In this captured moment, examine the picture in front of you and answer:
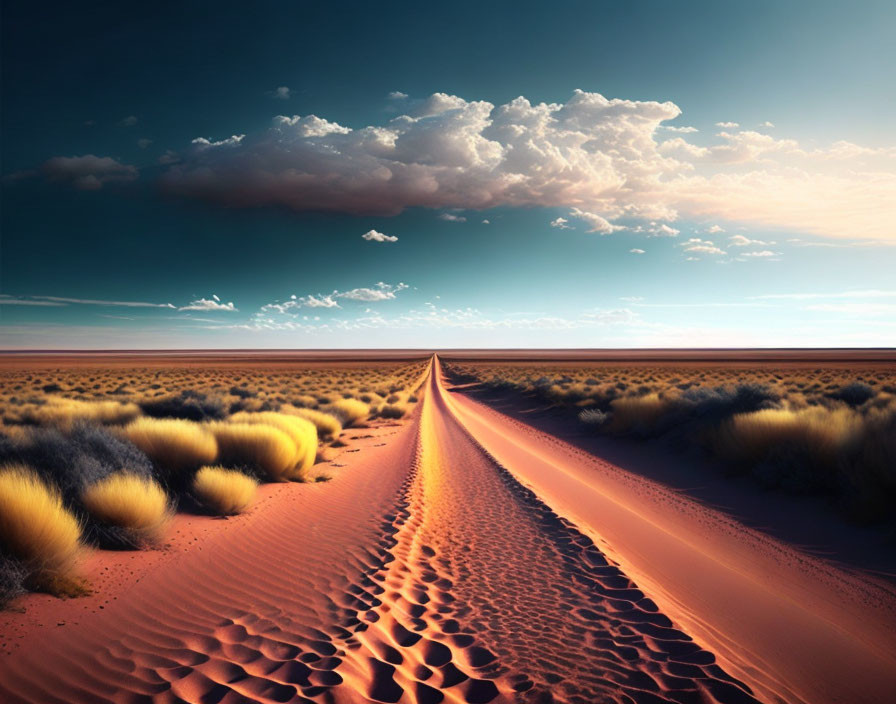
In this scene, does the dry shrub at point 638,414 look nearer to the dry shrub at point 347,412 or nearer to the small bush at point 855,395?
the small bush at point 855,395

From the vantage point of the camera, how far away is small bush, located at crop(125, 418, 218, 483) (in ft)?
26.4

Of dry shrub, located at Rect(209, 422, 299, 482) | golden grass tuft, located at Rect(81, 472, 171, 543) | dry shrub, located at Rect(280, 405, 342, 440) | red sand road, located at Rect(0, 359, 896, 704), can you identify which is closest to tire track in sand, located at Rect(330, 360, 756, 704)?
red sand road, located at Rect(0, 359, 896, 704)

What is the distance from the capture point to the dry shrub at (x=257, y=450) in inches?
364

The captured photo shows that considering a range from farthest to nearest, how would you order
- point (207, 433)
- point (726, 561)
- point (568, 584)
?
point (207, 433) < point (726, 561) < point (568, 584)

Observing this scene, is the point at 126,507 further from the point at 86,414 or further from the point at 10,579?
the point at 86,414

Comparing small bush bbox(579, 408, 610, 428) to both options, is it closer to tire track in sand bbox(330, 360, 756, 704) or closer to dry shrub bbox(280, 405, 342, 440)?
dry shrub bbox(280, 405, 342, 440)

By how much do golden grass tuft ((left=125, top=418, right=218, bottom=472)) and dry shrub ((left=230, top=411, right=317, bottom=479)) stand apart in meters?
1.93

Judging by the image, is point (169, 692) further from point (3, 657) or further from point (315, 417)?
point (315, 417)

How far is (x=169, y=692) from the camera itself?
10.5 ft

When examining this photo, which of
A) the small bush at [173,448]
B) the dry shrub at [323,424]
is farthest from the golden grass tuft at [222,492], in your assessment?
the dry shrub at [323,424]

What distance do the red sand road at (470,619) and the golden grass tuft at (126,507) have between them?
0.55 metres

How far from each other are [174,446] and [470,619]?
6.44 metres

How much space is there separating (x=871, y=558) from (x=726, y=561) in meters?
1.75

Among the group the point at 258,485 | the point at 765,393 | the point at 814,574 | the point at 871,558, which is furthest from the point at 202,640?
the point at 765,393
